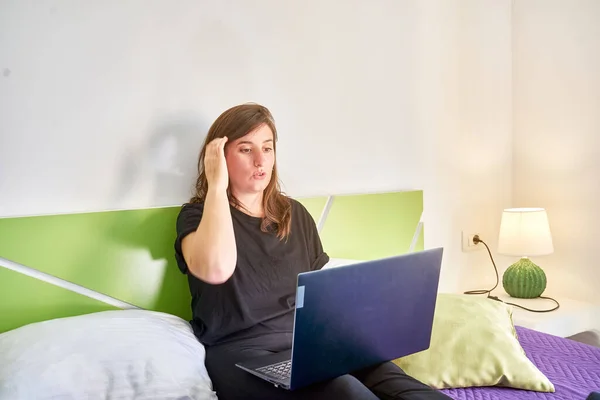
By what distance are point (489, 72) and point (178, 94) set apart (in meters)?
1.55

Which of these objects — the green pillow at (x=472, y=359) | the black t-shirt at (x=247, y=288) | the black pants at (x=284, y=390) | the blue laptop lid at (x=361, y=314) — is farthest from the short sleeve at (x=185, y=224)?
the green pillow at (x=472, y=359)

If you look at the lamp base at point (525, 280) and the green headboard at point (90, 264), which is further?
the lamp base at point (525, 280)

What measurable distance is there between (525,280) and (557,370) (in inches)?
34.1

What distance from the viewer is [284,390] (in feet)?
3.94

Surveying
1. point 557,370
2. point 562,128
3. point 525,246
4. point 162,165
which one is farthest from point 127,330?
point 562,128

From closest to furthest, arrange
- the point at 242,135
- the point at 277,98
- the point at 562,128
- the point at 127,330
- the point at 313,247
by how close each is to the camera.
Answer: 1. the point at 127,330
2. the point at 242,135
3. the point at 313,247
4. the point at 277,98
5. the point at 562,128

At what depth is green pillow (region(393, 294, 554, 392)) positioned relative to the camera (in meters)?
1.49

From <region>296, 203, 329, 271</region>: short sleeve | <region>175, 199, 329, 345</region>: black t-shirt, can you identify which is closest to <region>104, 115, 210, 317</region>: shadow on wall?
<region>175, 199, 329, 345</region>: black t-shirt

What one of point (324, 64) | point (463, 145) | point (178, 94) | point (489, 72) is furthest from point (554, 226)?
point (178, 94)

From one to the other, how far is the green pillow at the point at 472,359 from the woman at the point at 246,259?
21 centimetres

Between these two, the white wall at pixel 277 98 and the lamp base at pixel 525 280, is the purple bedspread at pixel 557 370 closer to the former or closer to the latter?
the lamp base at pixel 525 280

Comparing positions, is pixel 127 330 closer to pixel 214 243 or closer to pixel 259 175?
pixel 214 243

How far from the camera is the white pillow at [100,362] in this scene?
1177 millimetres

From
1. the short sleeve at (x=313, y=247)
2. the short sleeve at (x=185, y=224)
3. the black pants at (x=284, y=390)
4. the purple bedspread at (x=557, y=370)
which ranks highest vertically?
the short sleeve at (x=185, y=224)
